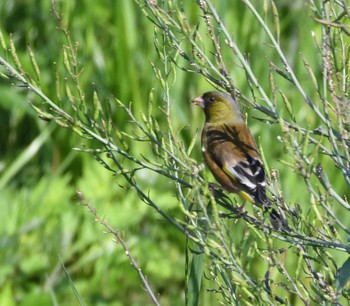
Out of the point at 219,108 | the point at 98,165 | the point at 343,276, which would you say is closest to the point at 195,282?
the point at 343,276

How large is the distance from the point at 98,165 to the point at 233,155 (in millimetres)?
2356

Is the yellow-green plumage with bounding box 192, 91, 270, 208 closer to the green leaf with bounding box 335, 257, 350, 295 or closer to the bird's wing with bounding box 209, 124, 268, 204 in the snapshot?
the bird's wing with bounding box 209, 124, 268, 204

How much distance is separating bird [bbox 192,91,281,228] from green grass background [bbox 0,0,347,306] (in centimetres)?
114

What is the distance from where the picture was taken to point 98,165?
546 centimetres

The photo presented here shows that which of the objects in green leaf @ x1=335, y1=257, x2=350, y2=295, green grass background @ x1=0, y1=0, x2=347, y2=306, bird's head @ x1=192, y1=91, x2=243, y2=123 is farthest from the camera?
green grass background @ x1=0, y1=0, x2=347, y2=306

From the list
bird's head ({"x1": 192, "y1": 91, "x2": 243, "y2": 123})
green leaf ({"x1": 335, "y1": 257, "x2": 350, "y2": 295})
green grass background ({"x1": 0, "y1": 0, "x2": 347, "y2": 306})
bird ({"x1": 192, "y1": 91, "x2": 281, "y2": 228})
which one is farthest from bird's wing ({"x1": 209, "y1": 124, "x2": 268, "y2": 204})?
green grass background ({"x1": 0, "y1": 0, "x2": 347, "y2": 306})

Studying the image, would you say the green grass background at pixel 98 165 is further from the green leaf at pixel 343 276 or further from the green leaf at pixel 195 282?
the green leaf at pixel 343 276

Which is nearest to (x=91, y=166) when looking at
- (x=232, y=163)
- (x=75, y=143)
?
(x=75, y=143)

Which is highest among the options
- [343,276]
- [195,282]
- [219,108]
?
[343,276]

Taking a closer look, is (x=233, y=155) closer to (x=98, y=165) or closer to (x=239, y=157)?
(x=239, y=157)

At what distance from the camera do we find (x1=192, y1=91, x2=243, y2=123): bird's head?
351 centimetres

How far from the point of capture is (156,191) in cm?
536

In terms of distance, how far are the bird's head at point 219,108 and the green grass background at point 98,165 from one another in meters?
0.97

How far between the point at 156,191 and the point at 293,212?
3153mm
